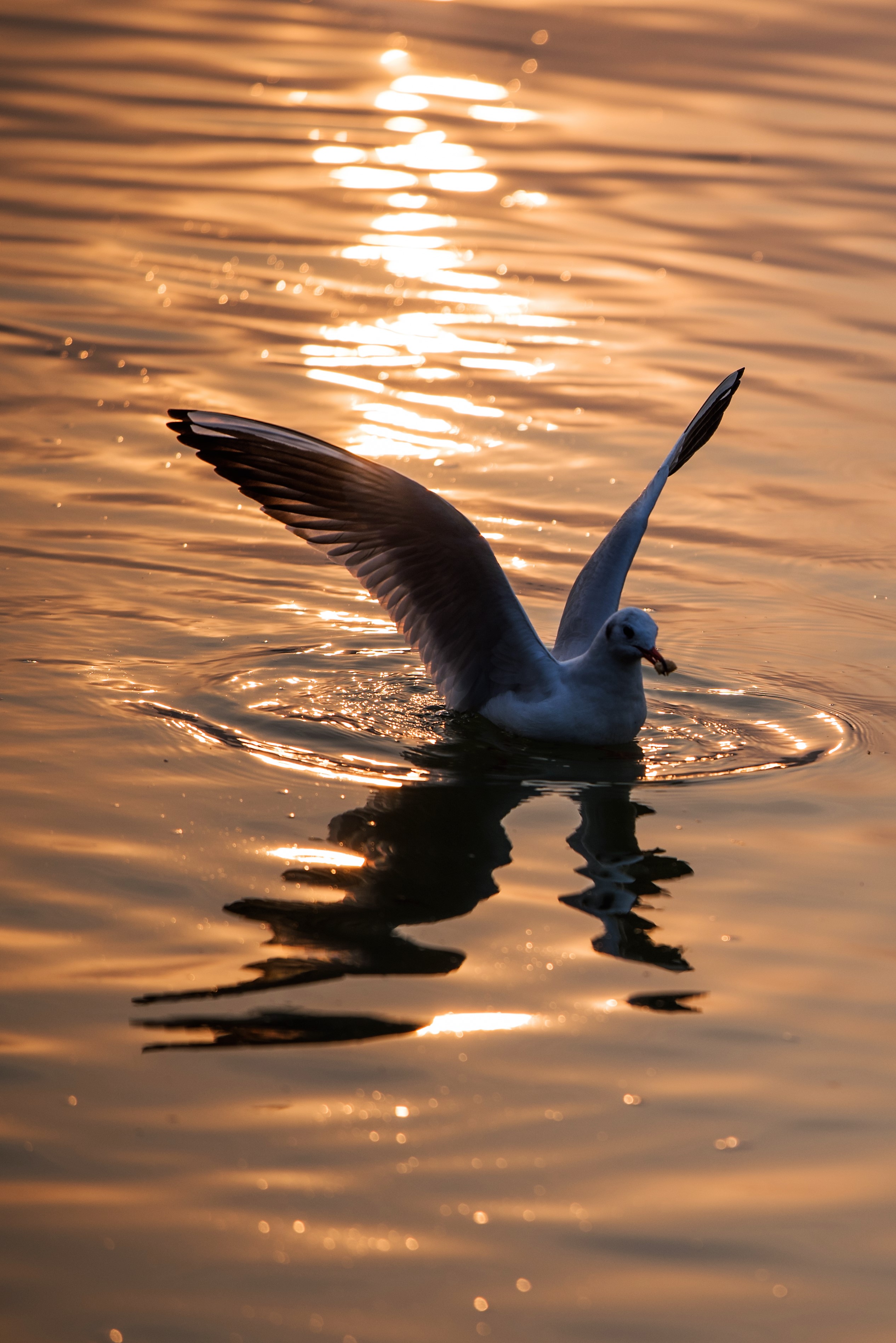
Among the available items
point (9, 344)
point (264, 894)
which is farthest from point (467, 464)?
point (264, 894)

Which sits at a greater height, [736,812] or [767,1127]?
[736,812]

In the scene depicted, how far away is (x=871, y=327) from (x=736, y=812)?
768 cm

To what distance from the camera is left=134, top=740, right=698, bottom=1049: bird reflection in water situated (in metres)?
4.98

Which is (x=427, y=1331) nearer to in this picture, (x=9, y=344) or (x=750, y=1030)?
(x=750, y=1030)

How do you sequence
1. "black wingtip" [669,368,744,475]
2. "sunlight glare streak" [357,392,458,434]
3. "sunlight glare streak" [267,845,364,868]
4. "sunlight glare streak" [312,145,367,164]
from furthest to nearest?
"sunlight glare streak" [312,145,367,164], "sunlight glare streak" [357,392,458,434], "black wingtip" [669,368,744,475], "sunlight glare streak" [267,845,364,868]

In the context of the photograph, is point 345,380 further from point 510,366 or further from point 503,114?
point 503,114

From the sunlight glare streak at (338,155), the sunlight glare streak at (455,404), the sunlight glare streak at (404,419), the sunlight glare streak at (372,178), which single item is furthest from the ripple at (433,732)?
the sunlight glare streak at (338,155)

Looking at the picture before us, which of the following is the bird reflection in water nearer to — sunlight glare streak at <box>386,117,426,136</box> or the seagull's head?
the seagull's head

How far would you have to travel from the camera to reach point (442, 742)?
737 cm

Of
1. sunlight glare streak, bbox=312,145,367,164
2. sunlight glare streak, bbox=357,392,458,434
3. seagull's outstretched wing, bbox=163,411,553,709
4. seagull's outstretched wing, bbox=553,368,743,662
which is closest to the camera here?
seagull's outstretched wing, bbox=163,411,553,709

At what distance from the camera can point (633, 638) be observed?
710cm

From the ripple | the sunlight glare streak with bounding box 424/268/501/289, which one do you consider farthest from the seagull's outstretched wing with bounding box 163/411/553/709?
the sunlight glare streak with bounding box 424/268/501/289

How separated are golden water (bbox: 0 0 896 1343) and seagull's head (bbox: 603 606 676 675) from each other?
420 mm

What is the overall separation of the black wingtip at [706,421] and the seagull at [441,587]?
1.35 meters
